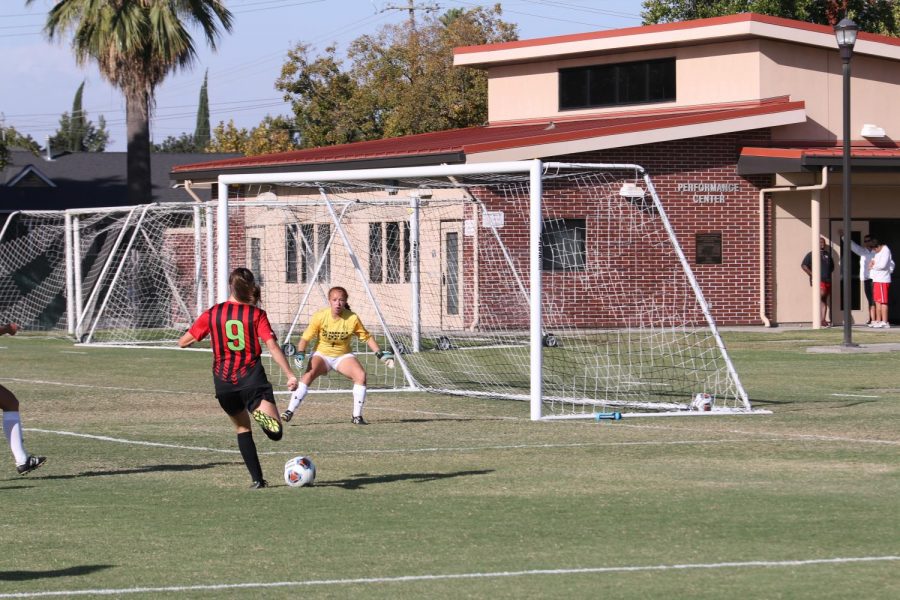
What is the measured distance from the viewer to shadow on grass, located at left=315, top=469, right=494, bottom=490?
11.0m

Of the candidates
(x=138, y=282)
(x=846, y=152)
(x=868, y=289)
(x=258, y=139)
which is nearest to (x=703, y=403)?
(x=846, y=152)

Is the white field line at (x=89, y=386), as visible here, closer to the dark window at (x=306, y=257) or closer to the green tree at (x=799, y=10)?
the dark window at (x=306, y=257)

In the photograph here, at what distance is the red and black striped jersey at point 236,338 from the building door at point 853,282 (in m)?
23.5

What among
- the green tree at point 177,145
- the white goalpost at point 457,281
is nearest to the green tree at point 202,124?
the green tree at point 177,145

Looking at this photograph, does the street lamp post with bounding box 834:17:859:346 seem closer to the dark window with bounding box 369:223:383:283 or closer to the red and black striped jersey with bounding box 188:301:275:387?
the dark window with bounding box 369:223:383:283

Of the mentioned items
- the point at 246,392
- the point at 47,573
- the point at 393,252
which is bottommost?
the point at 47,573

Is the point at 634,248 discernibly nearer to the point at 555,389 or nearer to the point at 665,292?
the point at 665,292

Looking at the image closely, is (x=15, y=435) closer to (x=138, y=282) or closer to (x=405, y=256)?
(x=405, y=256)

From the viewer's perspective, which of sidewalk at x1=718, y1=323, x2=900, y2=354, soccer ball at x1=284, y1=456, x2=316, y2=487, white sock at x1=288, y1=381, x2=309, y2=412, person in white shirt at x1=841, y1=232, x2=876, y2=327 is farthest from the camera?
person in white shirt at x1=841, y1=232, x2=876, y2=327

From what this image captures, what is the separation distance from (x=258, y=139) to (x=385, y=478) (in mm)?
55269

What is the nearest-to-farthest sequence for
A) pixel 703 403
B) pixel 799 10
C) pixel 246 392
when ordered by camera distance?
pixel 246 392, pixel 703 403, pixel 799 10

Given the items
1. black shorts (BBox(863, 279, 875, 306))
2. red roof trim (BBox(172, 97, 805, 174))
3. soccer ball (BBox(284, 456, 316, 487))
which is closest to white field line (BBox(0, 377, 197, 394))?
soccer ball (BBox(284, 456, 316, 487))

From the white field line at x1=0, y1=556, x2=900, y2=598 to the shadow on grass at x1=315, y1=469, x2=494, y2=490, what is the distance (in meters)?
3.23

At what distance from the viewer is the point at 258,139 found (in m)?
65.4
